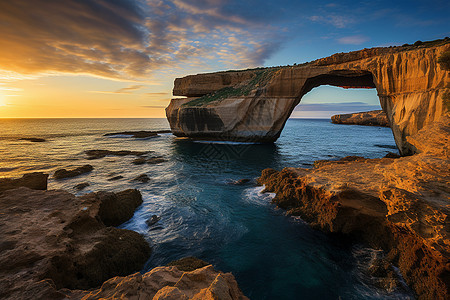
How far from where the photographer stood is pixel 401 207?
4.79 m

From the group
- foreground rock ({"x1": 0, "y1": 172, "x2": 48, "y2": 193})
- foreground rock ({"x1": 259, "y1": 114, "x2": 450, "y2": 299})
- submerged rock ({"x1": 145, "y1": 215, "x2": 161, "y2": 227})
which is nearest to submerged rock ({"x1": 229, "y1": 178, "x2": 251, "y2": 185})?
foreground rock ({"x1": 259, "y1": 114, "x2": 450, "y2": 299})

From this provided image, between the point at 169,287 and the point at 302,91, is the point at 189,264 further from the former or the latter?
the point at 302,91

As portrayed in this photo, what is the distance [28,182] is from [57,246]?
24.0 feet

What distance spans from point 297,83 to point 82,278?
1108 inches

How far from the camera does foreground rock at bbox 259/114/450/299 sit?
4445 millimetres

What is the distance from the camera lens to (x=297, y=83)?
26.3 metres

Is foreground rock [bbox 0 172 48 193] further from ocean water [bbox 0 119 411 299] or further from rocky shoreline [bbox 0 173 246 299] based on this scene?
ocean water [bbox 0 119 411 299]

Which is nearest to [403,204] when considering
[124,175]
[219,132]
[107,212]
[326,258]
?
[326,258]

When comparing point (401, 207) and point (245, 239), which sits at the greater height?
point (401, 207)

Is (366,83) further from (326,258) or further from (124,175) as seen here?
(124,175)

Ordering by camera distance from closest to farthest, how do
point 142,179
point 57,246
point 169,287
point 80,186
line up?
point 169,287 < point 57,246 < point 80,186 < point 142,179

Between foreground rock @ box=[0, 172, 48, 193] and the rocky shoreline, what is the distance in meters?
0.07

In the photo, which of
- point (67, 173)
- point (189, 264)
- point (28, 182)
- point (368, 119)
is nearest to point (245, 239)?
point (189, 264)

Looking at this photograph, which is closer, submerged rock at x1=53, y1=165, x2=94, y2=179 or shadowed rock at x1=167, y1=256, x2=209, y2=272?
shadowed rock at x1=167, y1=256, x2=209, y2=272
